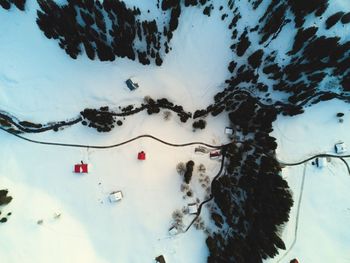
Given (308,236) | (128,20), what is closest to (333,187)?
(308,236)

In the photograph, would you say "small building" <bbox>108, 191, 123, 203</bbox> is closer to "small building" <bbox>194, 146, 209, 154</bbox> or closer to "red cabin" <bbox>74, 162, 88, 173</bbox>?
"red cabin" <bbox>74, 162, 88, 173</bbox>

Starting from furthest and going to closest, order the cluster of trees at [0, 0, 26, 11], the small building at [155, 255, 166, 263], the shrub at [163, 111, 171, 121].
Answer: the shrub at [163, 111, 171, 121] < the small building at [155, 255, 166, 263] < the cluster of trees at [0, 0, 26, 11]

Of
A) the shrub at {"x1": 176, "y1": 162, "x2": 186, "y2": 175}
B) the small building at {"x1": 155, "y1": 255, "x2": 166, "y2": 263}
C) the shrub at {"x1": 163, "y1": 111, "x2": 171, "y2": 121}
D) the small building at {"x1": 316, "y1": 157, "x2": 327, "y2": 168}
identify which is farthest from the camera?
the shrub at {"x1": 163, "y1": 111, "x2": 171, "y2": 121}

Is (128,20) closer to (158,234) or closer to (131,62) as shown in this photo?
(131,62)

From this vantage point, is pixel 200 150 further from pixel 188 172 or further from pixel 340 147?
pixel 340 147

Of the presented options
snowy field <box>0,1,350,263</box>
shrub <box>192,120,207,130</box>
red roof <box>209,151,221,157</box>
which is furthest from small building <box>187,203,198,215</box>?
shrub <box>192,120,207,130</box>

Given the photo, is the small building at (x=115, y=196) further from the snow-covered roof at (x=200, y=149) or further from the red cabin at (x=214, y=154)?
the red cabin at (x=214, y=154)

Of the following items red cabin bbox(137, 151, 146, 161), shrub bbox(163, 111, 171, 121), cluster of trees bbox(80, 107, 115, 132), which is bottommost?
red cabin bbox(137, 151, 146, 161)
